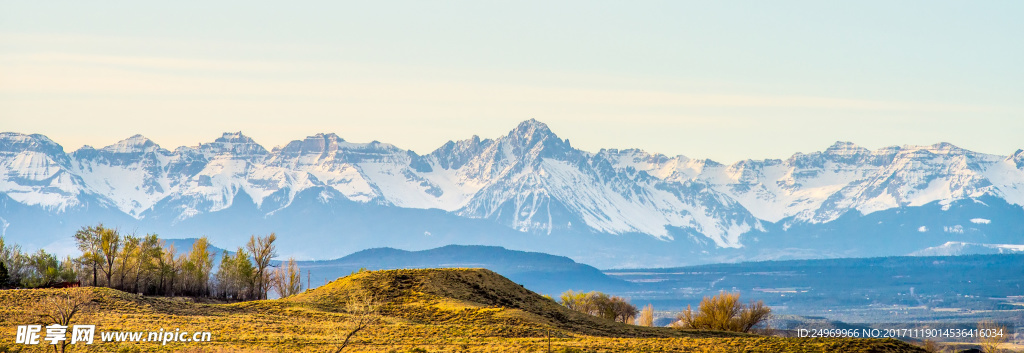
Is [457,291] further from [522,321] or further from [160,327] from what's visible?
[160,327]

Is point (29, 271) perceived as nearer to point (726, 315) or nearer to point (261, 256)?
point (261, 256)

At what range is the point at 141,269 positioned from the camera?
156750mm

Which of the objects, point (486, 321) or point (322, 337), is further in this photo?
point (486, 321)

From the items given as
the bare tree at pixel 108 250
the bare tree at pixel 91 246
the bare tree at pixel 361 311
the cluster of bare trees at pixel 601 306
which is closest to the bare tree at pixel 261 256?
the bare tree at pixel 108 250

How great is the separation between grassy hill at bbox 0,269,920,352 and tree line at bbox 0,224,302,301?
2672 cm

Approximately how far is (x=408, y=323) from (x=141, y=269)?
5682 centimetres

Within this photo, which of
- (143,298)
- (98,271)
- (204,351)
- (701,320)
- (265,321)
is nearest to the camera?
(204,351)

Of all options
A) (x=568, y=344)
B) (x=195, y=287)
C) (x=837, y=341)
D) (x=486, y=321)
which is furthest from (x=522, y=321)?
(x=195, y=287)

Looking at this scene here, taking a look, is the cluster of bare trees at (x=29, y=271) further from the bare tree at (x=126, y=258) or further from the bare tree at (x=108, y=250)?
the bare tree at (x=126, y=258)

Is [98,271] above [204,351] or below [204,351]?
above

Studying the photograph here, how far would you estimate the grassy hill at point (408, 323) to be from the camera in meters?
95.2

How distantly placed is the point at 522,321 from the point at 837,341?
2973cm

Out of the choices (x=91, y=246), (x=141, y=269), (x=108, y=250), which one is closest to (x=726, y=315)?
(x=141, y=269)

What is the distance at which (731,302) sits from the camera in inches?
5650
